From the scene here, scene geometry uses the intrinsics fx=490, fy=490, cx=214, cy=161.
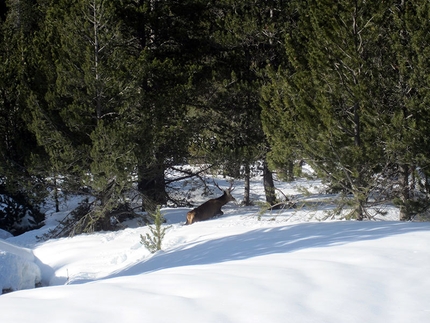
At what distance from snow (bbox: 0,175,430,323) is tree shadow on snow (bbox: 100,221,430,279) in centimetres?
2

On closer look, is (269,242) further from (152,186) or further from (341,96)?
(152,186)

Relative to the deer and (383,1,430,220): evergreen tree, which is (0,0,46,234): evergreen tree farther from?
(383,1,430,220): evergreen tree

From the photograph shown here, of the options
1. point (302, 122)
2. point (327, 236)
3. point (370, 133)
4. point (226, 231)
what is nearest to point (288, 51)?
point (302, 122)

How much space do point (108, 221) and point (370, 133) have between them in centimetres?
672

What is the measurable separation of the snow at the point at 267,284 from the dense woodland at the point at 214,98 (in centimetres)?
244

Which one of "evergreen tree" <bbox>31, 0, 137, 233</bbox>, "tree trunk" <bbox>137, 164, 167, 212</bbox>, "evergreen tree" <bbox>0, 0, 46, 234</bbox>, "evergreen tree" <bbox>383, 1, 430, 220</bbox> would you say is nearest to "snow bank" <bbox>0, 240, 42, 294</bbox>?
"evergreen tree" <bbox>31, 0, 137, 233</bbox>

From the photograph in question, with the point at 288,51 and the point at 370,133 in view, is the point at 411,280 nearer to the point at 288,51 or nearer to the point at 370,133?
the point at 370,133

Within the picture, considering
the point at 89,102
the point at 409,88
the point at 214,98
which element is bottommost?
the point at 409,88

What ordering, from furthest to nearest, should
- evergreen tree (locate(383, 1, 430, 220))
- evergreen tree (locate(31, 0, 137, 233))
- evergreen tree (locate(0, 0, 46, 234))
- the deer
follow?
evergreen tree (locate(0, 0, 46, 234)), the deer, evergreen tree (locate(31, 0, 137, 233)), evergreen tree (locate(383, 1, 430, 220))

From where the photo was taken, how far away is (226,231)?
30.5 feet

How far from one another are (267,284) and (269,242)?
3.38 metres

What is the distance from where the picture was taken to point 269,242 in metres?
7.34

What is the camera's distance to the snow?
3.30 m

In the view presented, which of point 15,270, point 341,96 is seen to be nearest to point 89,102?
point 15,270
